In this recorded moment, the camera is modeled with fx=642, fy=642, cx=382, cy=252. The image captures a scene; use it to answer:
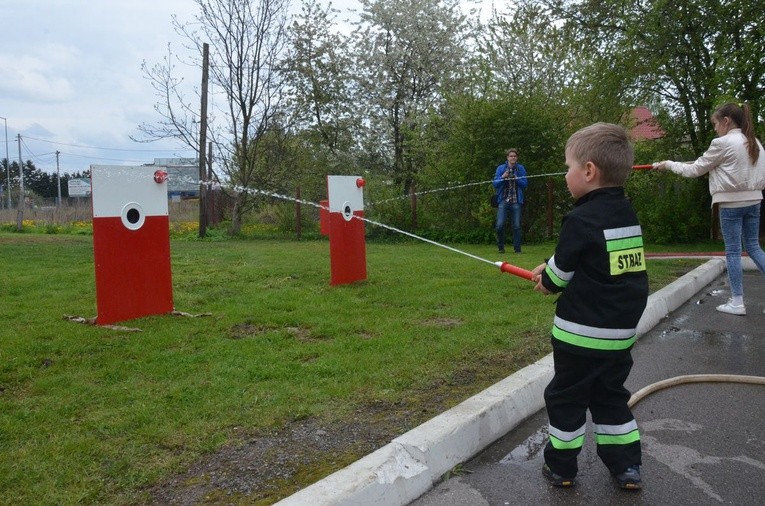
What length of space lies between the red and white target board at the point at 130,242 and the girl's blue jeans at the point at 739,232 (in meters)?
5.31

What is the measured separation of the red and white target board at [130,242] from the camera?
5.55 metres

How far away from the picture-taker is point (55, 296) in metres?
6.93

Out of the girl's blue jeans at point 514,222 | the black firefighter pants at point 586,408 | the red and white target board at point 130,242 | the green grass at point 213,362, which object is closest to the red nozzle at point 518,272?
the black firefighter pants at point 586,408

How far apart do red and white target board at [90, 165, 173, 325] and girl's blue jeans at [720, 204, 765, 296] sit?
5.31 meters

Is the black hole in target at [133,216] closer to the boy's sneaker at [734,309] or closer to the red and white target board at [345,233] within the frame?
the red and white target board at [345,233]

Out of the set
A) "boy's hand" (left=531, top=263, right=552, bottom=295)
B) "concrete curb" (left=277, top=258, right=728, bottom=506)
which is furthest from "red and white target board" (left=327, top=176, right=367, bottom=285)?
"boy's hand" (left=531, top=263, right=552, bottom=295)

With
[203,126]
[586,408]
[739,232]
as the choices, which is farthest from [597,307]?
[203,126]

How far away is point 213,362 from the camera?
430cm

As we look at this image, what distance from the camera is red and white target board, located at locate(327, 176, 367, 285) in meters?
7.59

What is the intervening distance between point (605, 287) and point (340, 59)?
2284 cm

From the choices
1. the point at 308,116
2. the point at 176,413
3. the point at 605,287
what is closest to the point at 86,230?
the point at 308,116

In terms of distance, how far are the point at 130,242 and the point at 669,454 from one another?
4.65 meters

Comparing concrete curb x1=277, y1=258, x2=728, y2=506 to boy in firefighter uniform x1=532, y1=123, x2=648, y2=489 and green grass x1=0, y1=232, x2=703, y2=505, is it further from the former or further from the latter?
boy in firefighter uniform x1=532, y1=123, x2=648, y2=489

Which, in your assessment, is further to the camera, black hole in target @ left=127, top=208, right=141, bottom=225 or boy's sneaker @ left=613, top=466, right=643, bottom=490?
black hole in target @ left=127, top=208, right=141, bottom=225
